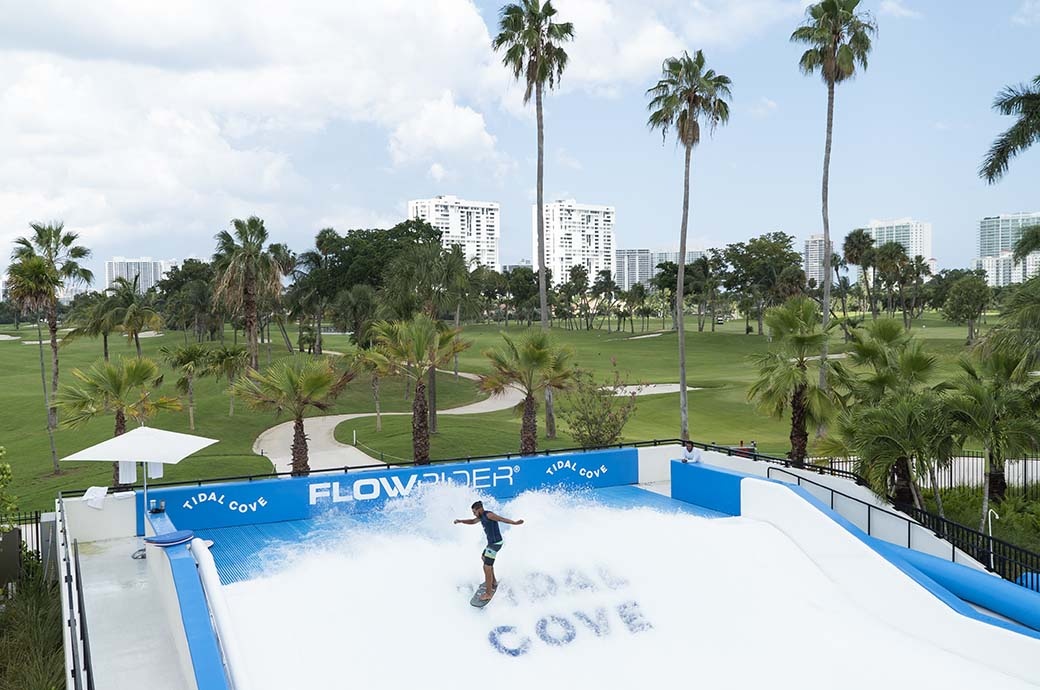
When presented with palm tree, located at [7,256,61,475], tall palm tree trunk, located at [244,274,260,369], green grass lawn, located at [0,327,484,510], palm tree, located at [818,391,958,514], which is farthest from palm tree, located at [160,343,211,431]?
palm tree, located at [818,391,958,514]

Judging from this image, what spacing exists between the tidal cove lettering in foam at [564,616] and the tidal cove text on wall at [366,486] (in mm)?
6261

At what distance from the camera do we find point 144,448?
15023 mm

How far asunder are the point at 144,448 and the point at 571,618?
347 inches

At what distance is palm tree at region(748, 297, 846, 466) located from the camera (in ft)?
67.8

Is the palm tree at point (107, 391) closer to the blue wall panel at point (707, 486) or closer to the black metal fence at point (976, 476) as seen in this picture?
the blue wall panel at point (707, 486)

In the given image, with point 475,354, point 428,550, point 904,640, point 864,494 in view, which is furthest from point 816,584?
point 475,354

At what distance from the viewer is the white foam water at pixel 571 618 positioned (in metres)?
10.9

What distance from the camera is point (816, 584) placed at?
1427cm

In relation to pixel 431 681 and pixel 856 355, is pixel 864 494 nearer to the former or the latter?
pixel 856 355

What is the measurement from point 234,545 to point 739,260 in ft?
292

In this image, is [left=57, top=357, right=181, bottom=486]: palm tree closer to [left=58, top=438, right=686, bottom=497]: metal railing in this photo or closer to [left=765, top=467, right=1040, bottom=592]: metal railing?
[left=58, top=438, right=686, bottom=497]: metal railing

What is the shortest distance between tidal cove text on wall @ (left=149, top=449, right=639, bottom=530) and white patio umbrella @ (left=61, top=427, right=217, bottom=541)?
5.86 ft

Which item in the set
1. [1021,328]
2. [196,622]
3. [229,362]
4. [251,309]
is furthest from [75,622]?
[251,309]

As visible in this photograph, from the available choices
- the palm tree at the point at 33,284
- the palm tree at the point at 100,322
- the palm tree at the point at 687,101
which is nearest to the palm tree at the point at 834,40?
the palm tree at the point at 687,101
